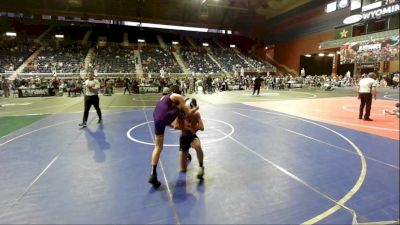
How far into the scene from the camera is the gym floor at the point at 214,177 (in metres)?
3.03

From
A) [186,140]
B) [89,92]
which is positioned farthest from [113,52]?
[186,140]

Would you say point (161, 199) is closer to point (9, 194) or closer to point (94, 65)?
point (9, 194)

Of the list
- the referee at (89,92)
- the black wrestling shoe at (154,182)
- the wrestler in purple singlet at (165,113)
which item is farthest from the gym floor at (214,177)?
the wrestler in purple singlet at (165,113)

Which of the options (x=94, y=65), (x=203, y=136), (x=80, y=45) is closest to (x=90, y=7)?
(x=80, y=45)

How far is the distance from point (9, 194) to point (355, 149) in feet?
19.6

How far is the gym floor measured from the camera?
3031 millimetres

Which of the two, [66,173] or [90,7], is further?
[90,7]

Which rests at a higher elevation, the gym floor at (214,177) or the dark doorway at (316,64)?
the dark doorway at (316,64)

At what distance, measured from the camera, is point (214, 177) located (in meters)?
4.17

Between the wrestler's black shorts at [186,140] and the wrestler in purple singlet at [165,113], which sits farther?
the wrestler's black shorts at [186,140]

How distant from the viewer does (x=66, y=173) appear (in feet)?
14.4

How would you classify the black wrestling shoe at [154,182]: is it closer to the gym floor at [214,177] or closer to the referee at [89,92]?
the gym floor at [214,177]

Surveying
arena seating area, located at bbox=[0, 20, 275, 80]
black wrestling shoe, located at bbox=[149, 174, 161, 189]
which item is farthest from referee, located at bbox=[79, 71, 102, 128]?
arena seating area, located at bbox=[0, 20, 275, 80]

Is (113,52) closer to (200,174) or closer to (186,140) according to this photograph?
(186,140)
